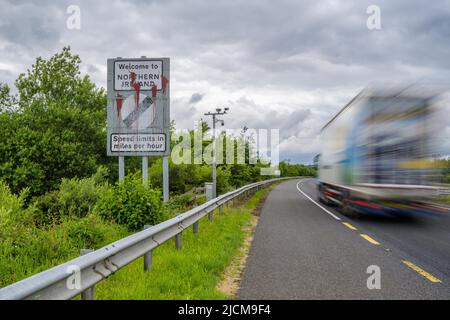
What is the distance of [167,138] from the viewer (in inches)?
542

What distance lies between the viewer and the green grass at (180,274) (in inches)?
195

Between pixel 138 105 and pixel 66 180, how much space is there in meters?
8.57

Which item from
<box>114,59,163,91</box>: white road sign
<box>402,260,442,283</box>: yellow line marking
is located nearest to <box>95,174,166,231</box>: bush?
<box>114,59,163,91</box>: white road sign

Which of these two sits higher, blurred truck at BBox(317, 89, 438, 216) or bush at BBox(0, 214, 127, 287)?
blurred truck at BBox(317, 89, 438, 216)

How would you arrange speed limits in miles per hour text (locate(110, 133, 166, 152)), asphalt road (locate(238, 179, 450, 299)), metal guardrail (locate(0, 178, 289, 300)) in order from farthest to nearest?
speed limits in miles per hour text (locate(110, 133, 166, 152)), asphalt road (locate(238, 179, 450, 299)), metal guardrail (locate(0, 178, 289, 300))

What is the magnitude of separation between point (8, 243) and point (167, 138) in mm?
6608

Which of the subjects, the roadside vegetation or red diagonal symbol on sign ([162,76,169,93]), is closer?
the roadside vegetation

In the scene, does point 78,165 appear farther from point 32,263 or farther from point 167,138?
point 32,263

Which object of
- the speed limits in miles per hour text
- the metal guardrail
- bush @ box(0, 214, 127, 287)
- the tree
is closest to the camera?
the metal guardrail

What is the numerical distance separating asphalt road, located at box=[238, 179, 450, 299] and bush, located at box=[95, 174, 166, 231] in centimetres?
232

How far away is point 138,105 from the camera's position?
13.7m

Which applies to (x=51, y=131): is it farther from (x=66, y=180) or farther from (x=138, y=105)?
(x=138, y=105)

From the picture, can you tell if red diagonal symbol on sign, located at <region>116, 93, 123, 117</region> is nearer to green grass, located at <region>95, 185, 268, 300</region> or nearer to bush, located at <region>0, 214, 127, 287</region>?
bush, located at <region>0, 214, 127, 287</region>

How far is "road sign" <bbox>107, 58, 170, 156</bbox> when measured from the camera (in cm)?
1359
